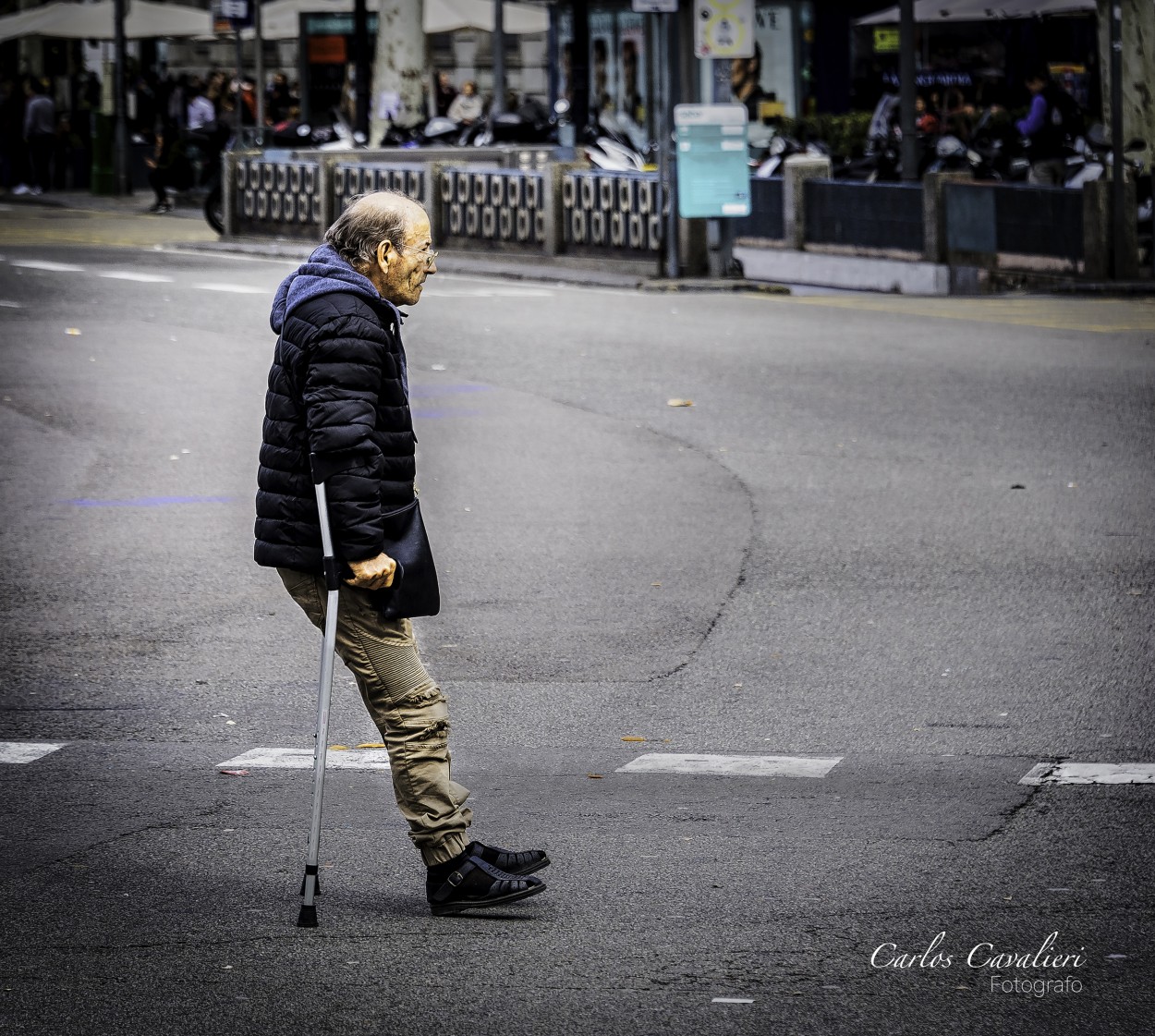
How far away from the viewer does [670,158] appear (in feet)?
72.9

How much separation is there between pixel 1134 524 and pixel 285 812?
538 cm

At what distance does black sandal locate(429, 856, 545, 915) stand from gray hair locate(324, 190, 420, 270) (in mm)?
1451

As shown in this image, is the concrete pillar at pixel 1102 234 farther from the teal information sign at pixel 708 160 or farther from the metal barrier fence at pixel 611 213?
the metal barrier fence at pixel 611 213

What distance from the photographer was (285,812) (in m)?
5.76

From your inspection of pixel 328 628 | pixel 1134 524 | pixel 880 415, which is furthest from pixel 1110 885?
pixel 880 415

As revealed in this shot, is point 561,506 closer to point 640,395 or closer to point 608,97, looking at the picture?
point 640,395

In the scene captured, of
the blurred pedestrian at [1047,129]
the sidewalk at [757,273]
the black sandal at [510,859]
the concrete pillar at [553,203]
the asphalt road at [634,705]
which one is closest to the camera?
the asphalt road at [634,705]

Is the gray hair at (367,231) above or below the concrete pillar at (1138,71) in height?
below

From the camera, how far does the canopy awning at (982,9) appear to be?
34219 millimetres

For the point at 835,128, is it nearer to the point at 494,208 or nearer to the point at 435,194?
the point at 435,194

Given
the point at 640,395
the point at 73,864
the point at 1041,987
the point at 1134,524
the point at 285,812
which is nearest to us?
the point at 1041,987

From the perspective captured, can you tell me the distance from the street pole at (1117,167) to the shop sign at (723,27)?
3.58m

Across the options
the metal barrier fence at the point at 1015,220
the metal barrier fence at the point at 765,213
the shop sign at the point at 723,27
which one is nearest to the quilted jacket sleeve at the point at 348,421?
the metal barrier fence at the point at 1015,220

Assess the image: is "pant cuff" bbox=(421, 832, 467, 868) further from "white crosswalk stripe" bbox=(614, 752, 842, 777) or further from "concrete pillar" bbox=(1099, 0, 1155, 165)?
"concrete pillar" bbox=(1099, 0, 1155, 165)
